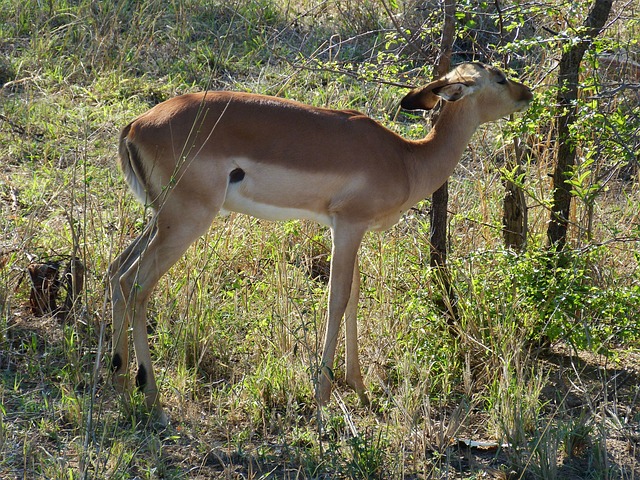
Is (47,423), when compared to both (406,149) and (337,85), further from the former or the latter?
(337,85)

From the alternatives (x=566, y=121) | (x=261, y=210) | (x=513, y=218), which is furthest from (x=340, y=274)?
(x=566, y=121)

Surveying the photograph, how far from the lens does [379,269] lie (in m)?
5.70

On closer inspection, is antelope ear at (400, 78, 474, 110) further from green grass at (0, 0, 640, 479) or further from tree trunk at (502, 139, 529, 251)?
tree trunk at (502, 139, 529, 251)

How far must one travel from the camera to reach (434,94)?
16.2 feet

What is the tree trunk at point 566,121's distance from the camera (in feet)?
16.3

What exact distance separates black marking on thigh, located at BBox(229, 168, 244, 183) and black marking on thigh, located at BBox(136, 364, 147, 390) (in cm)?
98

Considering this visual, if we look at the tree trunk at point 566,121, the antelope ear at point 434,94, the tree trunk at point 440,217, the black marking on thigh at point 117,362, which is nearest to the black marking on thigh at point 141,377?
the black marking on thigh at point 117,362

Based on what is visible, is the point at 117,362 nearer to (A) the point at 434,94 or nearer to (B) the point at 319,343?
(B) the point at 319,343

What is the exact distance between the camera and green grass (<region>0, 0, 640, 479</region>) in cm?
420

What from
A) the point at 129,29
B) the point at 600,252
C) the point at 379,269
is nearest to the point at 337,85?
the point at 129,29

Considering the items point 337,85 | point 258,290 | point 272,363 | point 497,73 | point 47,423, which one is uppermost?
point 337,85

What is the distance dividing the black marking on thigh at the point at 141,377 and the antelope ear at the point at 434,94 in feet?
6.11

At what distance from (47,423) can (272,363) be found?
44.5 inches

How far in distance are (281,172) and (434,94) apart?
0.92 metres
